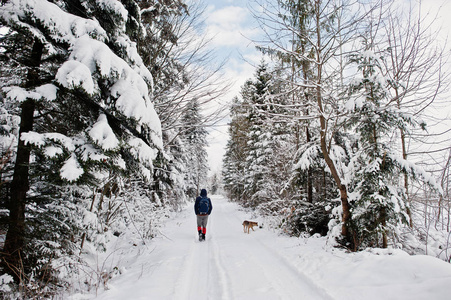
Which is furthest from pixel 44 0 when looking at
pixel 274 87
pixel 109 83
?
pixel 274 87

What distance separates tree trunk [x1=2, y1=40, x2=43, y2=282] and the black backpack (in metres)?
5.41

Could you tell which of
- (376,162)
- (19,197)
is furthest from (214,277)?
(376,162)

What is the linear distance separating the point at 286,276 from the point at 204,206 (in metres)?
4.54

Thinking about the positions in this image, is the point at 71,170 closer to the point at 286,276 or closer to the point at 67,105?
the point at 67,105

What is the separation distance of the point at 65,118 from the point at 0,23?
1563mm

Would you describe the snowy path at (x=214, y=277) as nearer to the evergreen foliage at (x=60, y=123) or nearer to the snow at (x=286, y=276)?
the snow at (x=286, y=276)

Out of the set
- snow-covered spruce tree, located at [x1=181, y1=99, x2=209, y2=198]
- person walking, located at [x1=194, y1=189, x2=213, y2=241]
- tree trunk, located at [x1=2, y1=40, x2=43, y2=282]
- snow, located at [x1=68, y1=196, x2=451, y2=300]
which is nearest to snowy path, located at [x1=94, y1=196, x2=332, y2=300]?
snow, located at [x1=68, y1=196, x2=451, y2=300]

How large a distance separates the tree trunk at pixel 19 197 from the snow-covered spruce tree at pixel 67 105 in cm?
1

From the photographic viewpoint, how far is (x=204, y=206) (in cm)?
827

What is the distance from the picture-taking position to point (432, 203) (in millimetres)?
5004

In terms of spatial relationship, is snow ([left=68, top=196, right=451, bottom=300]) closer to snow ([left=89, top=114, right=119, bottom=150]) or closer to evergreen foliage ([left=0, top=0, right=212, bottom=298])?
evergreen foliage ([left=0, top=0, right=212, bottom=298])

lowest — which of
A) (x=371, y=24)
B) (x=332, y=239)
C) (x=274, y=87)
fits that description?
(x=332, y=239)

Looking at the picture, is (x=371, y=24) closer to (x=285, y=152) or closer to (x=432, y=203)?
(x=432, y=203)

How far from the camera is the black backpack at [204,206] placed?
8.16 meters
